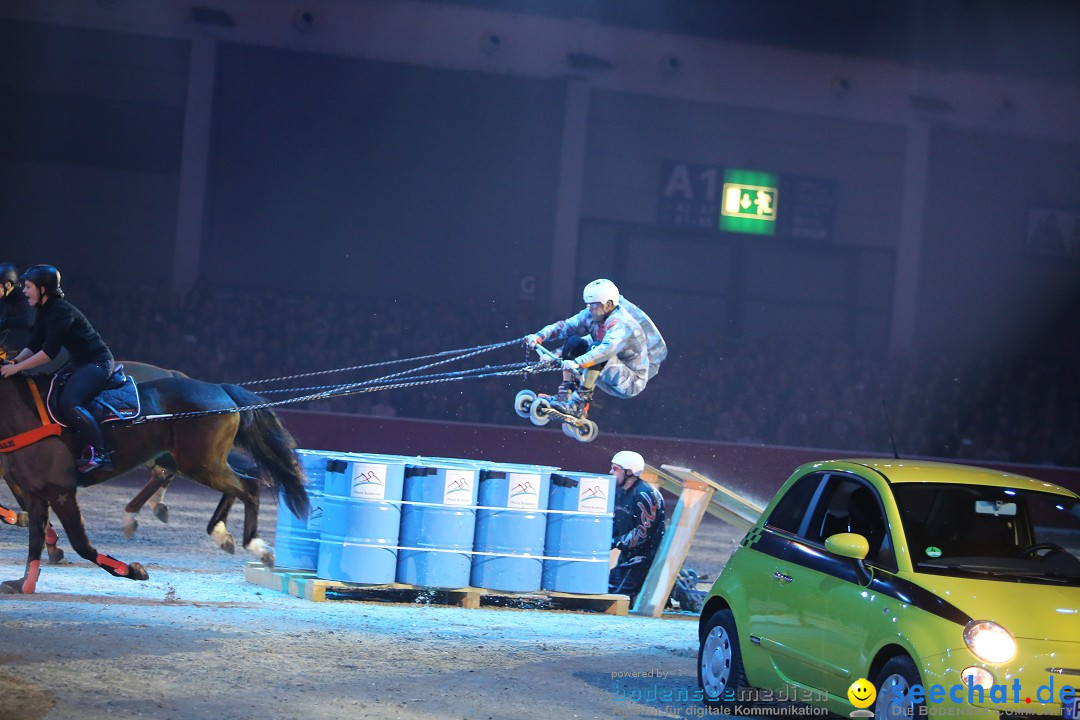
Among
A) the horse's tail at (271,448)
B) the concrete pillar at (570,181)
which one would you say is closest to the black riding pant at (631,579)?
the horse's tail at (271,448)

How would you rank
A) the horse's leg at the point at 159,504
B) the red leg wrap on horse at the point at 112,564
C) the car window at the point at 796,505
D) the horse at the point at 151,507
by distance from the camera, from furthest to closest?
the horse's leg at the point at 159,504 → the horse at the point at 151,507 → the red leg wrap on horse at the point at 112,564 → the car window at the point at 796,505

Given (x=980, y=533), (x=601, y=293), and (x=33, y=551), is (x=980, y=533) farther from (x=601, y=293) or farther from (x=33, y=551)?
(x=33, y=551)

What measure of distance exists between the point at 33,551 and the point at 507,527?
384cm

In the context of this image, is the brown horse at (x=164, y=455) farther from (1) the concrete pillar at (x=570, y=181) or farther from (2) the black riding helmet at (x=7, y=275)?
(1) the concrete pillar at (x=570, y=181)

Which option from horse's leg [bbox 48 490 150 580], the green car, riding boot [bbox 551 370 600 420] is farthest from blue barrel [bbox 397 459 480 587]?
the green car

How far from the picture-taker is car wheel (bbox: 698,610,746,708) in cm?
718

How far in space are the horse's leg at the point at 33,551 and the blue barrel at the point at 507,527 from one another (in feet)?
11.6

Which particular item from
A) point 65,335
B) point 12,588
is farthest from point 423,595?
point 65,335

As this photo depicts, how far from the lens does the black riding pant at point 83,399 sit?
32.4 feet

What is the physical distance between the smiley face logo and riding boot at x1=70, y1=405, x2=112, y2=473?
6.41 meters

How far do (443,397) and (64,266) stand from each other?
8.01m

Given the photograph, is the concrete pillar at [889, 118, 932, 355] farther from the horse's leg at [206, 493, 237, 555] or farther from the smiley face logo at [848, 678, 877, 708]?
the smiley face logo at [848, 678, 877, 708]

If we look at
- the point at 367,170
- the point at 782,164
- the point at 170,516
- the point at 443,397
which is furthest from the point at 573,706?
the point at 782,164

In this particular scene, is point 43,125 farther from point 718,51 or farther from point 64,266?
point 718,51
